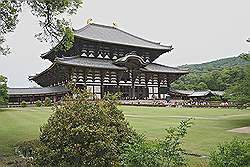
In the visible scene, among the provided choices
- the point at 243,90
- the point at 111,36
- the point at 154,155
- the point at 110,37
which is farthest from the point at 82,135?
the point at 111,36

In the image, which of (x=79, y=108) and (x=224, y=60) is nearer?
(x=79, y=108)

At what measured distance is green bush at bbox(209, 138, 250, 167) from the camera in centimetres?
704

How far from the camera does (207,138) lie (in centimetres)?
1532

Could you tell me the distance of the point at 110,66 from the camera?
50.6m

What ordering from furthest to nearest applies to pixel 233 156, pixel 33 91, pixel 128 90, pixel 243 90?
pixel 128 90
pixel 33 91
pixel 243 90
pixel 233 156

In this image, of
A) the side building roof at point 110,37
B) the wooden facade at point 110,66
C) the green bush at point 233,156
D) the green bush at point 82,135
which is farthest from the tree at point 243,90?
the side building roof at point 110,37

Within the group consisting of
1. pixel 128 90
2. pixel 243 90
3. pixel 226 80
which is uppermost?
pixel 226 80

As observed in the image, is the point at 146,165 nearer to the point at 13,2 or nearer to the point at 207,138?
the point at 207,138

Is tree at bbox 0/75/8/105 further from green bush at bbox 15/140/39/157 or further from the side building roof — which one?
green bush at bbox 15/140/39/157

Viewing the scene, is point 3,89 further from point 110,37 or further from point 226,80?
point 226,80

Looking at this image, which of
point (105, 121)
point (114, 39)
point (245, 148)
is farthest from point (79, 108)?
point (114, 39)

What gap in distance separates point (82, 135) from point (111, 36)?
4969cm

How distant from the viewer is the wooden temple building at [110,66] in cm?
4891

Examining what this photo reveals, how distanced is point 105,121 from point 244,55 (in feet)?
50.6
